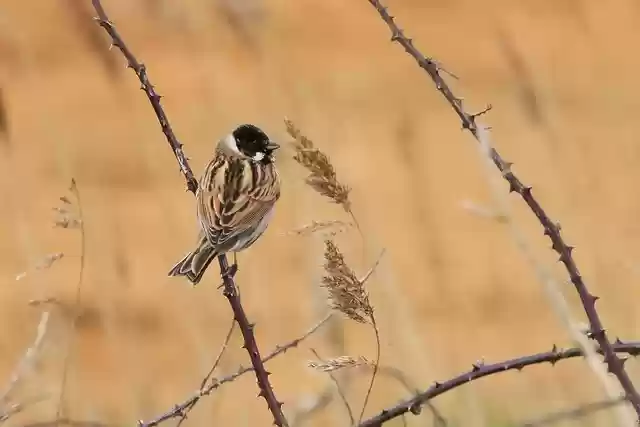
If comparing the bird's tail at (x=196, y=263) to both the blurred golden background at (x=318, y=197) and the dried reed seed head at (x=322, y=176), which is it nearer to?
the blurred golden background at (x=318, y=197)

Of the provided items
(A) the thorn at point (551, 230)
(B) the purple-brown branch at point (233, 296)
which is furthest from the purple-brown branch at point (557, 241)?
(B) the purple-brown branch at point (233, 296)

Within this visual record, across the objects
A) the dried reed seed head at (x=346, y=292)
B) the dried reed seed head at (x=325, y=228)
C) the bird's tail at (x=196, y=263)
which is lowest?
the dried reed seed head at (x=346, y=292)

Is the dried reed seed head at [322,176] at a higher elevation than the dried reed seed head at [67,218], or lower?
lower

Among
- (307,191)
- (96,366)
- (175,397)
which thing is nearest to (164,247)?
(96,366)

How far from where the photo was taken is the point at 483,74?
10.8 m

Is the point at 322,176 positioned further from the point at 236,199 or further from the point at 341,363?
the point at 236,199

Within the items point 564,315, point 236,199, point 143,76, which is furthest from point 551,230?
point 236,199

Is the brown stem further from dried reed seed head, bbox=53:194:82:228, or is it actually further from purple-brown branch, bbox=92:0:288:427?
dried reed seed head, bbox=53:194:82:228

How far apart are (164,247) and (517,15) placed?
6.65 metres

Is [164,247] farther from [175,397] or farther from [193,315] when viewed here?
[193,315]

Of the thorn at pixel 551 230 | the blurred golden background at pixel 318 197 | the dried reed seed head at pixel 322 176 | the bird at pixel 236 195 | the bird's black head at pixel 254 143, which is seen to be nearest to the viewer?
the thorn at pixel 551 230

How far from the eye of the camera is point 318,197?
370 cm

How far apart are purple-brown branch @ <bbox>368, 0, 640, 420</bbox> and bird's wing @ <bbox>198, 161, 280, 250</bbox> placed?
52.2 inches

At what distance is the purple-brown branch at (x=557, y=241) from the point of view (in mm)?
1385
